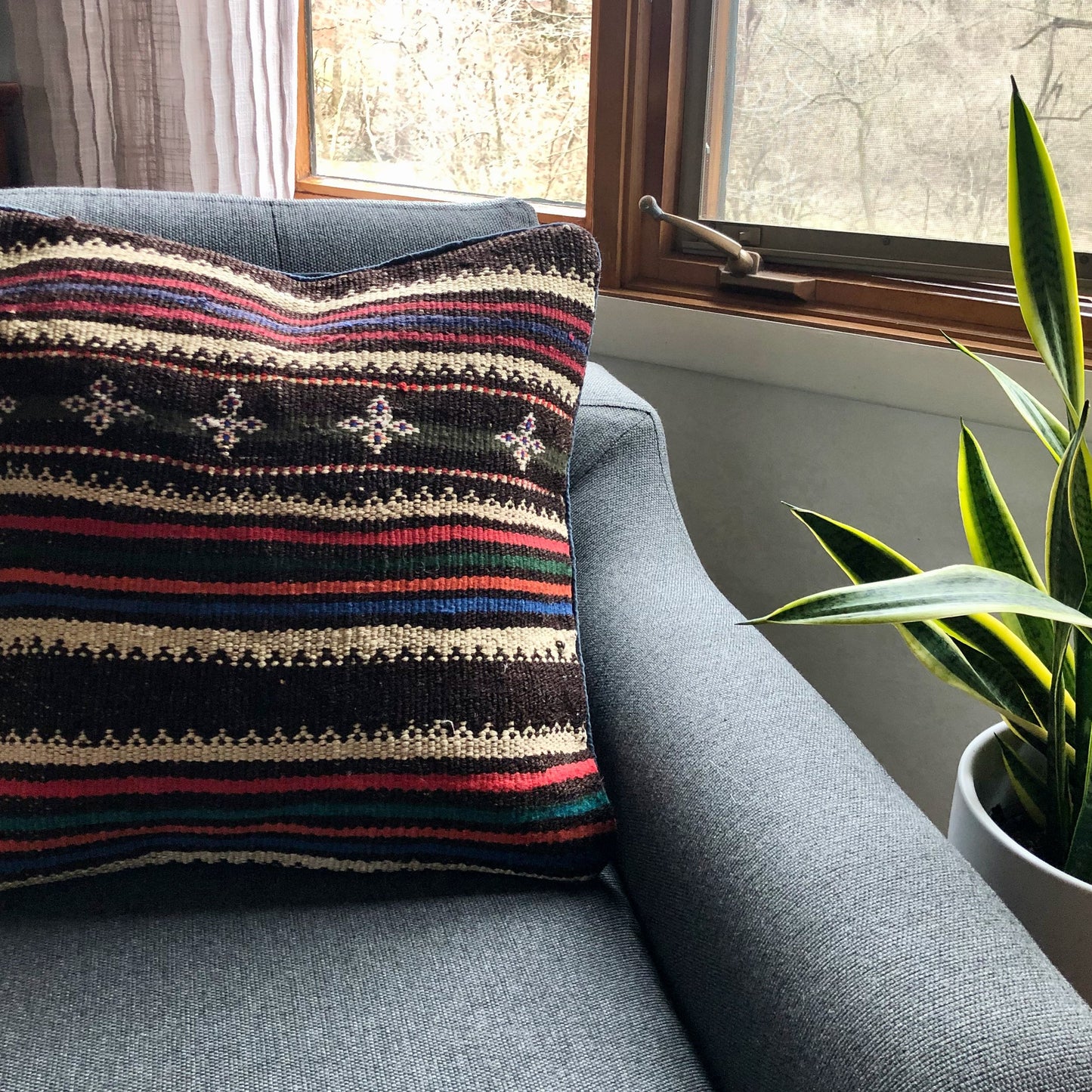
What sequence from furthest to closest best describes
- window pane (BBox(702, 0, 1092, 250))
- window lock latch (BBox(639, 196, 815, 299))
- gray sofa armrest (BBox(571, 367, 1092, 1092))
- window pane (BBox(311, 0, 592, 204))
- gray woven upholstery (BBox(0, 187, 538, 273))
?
window pane (BBox(311, 0, 592, 204)), window lock latch (BBox(639, 196, 815, 299)), window pane (BBox(702, 0, 1092, 250)), gray woven upholstery (BBox(0, 187, 538, 273)), gray sofa armrest (BBox(571, 367, 1092, 1092))

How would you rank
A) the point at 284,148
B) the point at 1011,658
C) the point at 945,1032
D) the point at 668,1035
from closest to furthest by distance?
the point at 945,1032, the point at 668,1035, the point at 1011,658, the point at 284,148

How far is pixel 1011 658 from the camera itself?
772 mm

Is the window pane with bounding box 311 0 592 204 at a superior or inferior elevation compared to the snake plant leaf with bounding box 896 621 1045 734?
superior

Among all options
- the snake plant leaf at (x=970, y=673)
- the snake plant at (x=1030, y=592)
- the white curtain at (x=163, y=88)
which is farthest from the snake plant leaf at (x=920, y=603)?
the white curtain at (x=163, y=88)

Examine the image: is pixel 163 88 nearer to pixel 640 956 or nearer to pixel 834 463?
pixel 834 463

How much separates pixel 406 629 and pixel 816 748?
0.30 meters

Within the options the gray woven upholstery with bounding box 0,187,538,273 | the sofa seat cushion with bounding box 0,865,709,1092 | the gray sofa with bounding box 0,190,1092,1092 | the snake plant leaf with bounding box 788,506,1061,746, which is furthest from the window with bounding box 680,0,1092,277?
the sofa seat cushion with bounding box 0,865,709,1092

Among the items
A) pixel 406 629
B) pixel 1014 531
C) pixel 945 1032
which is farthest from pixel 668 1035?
pixel 1014 531

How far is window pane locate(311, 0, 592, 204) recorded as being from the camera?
1.47m

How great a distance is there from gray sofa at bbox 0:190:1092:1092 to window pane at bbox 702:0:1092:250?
674 millimetres

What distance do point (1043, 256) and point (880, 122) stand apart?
57cm

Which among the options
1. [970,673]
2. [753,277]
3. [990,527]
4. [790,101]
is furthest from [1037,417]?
[790,101]

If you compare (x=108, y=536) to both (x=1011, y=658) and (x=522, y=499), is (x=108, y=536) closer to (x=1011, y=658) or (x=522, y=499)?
(x=522, y=499)

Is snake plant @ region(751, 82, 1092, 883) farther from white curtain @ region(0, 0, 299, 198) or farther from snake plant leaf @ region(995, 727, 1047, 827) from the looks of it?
white curtain @ region(0, 0, 299, 198)
